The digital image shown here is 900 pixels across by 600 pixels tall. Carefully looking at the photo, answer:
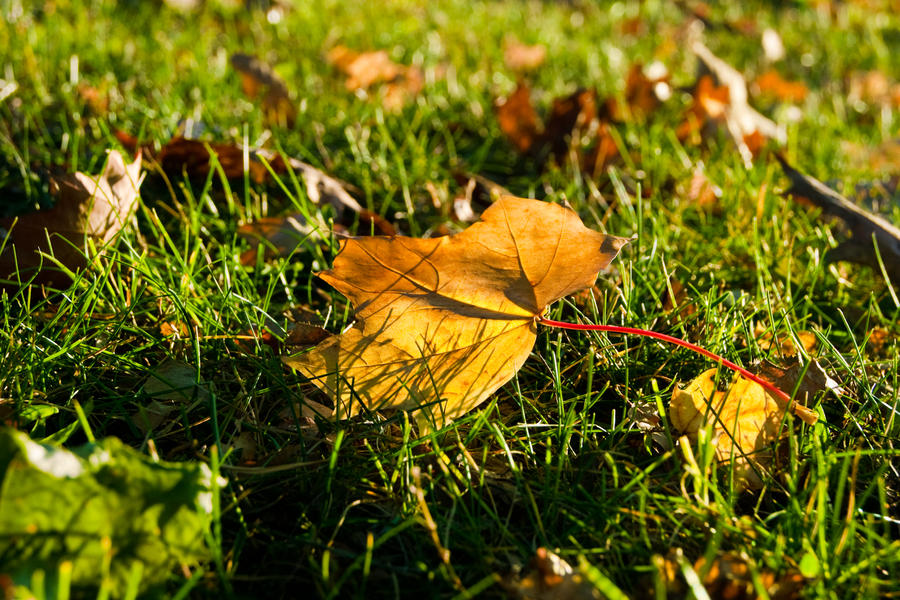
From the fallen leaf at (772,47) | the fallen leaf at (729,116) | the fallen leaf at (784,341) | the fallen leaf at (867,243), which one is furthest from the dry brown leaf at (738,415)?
the fallen leaf at (772,47)

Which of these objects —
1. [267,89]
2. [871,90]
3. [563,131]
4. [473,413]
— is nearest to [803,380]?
[473,413]

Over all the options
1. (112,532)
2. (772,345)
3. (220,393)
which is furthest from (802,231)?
(112,532)

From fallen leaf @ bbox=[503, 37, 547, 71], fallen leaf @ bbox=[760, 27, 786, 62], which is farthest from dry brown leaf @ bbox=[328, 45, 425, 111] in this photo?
fallen leaf @ bbox=[760, 27, 786, 62]

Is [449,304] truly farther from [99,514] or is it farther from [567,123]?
[567,123]

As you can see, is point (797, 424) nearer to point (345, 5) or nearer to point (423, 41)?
point (423, 41)

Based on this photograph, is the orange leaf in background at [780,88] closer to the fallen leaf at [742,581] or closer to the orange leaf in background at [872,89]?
the orange leaf in background at [872,89]
